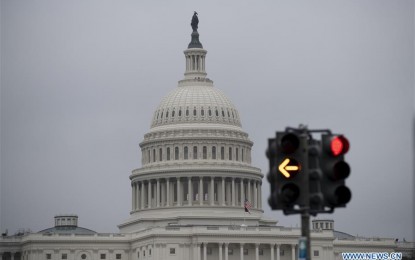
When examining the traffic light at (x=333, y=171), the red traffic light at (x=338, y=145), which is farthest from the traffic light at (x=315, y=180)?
the red traffic light at (x=338, y=145)

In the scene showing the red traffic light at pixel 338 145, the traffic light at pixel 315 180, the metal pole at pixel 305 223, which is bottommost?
the metal pole at pixel 305 223

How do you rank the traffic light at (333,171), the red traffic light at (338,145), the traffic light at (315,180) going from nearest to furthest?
1. the red traffic light at (338,145)
2. the traffic light at (333,171)
3. the traffic light at (315,180)

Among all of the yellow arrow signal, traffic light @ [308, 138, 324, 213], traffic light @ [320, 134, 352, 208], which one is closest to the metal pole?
traffic light @ [308, 138, 324, 213]

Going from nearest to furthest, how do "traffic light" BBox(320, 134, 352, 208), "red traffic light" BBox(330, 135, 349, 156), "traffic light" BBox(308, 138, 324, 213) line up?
"red traffic light" BBox(330, 135, 349, 156) < "traffic light" BBox(320, 134, 352, 208) < "traffic light" BBox(308, 138, 324, 213)

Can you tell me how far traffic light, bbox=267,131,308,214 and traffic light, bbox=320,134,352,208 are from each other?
1.42 feet

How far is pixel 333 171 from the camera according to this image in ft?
102

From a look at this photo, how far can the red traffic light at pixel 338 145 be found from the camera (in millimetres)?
31016

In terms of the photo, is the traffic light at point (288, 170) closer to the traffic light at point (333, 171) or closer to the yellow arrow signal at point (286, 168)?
the yellow arrow signal at point (286, 168)

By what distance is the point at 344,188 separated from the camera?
31.0 m

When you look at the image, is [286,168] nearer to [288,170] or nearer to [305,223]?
[288,170]

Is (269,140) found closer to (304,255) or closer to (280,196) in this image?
(280,196)

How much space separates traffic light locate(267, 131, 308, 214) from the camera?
31.2 metres

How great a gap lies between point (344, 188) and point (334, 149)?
3.05ft

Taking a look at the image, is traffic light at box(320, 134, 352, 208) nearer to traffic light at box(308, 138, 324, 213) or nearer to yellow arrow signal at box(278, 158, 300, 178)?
traffic light at box(308, 138, 324, 213)
